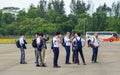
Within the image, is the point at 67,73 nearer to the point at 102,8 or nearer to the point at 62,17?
the point at 62,17

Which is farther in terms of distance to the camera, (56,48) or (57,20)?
(57,20)

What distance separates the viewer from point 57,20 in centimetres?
15288

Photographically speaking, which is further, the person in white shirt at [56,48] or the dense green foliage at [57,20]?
the dense green foliage at [57,20]

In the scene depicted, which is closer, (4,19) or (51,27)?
(51,27)

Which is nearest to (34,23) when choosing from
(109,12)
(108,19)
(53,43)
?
(108,19)

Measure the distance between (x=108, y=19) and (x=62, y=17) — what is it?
52.8 feet

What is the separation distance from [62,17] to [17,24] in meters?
20.0

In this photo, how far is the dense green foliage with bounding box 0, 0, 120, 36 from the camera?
135000 mm

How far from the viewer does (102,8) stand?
189250 millimetres

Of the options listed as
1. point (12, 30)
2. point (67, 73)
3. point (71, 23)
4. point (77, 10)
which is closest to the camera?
point (67, 73)

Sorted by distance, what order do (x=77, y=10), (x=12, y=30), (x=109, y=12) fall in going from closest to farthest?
1. (x=12, y=30)
2. (x=77, y=10)
3. (x=109, y=12)

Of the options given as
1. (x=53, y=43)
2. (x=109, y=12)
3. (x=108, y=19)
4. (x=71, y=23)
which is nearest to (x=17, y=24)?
(x=71, y=23)

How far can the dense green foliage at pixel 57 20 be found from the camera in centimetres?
13500

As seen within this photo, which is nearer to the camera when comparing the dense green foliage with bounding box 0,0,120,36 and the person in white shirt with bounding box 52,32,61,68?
the person in white shirt with bounding box 52,32,61,68
